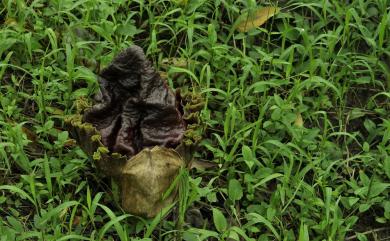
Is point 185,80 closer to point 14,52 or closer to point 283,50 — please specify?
point 283,50

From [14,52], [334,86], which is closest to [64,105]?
[14,52]

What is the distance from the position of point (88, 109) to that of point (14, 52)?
3.63ft

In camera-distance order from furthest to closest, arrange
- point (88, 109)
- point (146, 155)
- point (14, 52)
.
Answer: point (14, 52)
point (88, 109)
point (146, 155)

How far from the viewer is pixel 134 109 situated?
3.76 meters

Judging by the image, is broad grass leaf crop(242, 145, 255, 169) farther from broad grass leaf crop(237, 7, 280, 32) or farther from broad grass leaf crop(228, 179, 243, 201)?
broad grass leaf crop(237, 7, 280, 32)

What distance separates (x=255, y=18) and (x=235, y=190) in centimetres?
149

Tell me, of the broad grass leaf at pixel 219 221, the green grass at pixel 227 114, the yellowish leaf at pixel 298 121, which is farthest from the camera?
the yellowish leaf at pixel 298 121

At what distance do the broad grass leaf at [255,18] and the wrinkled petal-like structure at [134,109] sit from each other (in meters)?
1.24

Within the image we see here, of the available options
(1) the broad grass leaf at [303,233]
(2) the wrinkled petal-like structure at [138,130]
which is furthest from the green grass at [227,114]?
(2) the wrinkled petal-like structure at [138,130]

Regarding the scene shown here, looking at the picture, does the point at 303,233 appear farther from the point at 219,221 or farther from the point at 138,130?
the point at 138,130

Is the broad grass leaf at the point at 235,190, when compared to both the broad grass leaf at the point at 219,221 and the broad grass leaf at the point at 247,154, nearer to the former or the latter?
the broad grass leaf at the point at 247,154

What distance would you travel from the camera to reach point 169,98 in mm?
3756

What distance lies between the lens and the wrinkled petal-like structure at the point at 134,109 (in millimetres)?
3662

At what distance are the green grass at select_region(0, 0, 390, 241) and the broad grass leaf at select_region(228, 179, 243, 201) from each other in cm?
1
